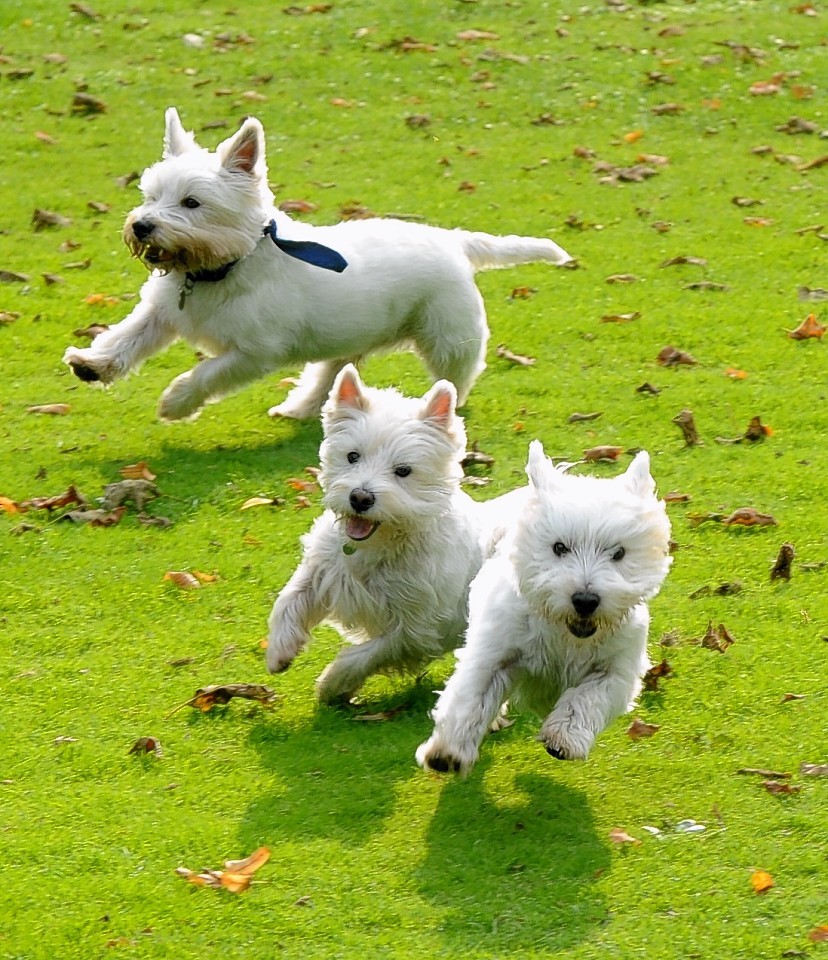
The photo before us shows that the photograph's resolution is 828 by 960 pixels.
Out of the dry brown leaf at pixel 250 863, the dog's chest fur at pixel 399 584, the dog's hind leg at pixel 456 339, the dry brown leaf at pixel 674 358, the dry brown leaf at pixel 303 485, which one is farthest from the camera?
the dry brown leaf at pixel 674 358

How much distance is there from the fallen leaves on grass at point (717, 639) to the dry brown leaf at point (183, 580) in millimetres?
2254

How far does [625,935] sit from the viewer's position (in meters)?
4.99

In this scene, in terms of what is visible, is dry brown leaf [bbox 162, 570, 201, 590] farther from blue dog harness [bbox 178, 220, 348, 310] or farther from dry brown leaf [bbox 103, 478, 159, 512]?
blue dog harness [bbox 178, 220, 348, 310]

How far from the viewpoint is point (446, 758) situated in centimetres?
547

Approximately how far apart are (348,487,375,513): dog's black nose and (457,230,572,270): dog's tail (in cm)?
405

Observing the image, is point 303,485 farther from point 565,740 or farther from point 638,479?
point 565,740

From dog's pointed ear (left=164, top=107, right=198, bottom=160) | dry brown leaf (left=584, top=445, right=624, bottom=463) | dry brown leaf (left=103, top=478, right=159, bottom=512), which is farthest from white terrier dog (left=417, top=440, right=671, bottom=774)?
dog's pointed ear (left=164, top=107, right=198, bottom=160)

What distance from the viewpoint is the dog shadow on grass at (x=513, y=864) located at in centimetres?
502

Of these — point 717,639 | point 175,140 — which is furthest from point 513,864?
point 175,140

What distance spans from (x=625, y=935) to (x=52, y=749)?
2.27 metres

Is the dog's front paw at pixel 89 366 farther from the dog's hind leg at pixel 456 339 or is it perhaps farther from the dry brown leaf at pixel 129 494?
the dog's hind leg at pixel 456 339

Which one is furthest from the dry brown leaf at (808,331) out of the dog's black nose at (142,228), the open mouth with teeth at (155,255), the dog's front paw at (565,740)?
the dog's front paw at (565,740)

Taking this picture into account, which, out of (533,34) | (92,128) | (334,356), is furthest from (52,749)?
(533,34)

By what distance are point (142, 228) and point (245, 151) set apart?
720 millimetres
